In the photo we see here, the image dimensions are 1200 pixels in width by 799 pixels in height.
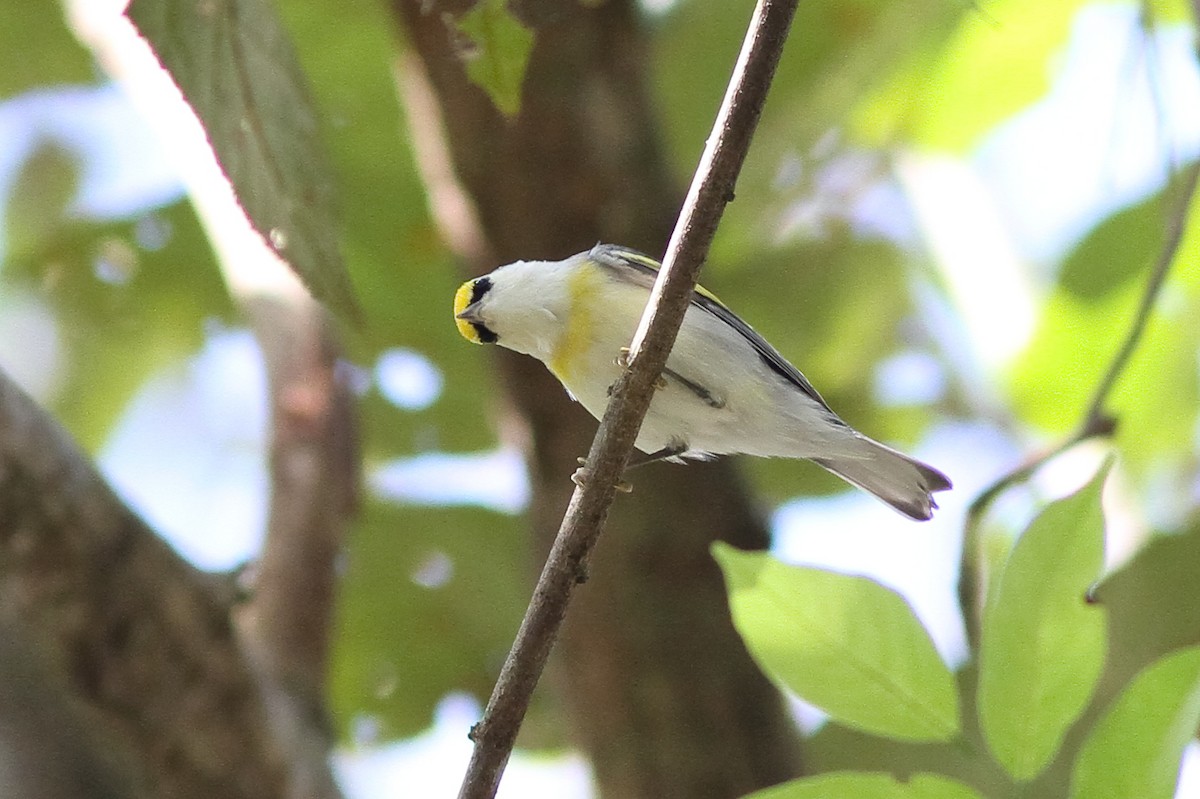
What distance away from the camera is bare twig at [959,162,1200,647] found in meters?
1.81

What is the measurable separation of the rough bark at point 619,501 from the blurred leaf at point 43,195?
1546 millimetres

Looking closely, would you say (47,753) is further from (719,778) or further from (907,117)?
(907,117)

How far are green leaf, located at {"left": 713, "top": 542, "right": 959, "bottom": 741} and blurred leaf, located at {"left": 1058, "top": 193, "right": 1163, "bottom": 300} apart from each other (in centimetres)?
272

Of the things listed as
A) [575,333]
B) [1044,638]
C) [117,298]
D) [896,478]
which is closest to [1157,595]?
[896,478]

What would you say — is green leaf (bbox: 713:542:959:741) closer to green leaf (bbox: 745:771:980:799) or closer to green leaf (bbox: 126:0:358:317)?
green leaf (bbox: 745:771:980:799)

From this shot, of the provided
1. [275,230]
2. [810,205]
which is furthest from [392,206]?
[275,230]

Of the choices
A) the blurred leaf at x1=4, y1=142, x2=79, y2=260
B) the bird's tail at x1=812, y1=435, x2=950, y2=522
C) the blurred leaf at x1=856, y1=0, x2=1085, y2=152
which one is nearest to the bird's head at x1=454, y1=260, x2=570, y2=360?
the bird's tail at x1=812, y1=435, x2=950, y2=522

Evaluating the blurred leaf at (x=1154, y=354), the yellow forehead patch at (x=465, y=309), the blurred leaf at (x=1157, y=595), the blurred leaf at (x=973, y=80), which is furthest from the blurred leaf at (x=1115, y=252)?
the yellow forehead patch at (x=465, y=309)

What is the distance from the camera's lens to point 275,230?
4.50ft

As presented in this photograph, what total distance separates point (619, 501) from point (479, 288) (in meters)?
1.07

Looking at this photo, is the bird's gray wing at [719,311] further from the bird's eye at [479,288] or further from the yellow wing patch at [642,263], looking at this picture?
the bird's eye at [479,288]

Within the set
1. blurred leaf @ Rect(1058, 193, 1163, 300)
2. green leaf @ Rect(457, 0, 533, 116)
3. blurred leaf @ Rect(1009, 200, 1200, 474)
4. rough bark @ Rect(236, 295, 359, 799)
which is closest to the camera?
green leaf @ Rect(457, 0, 533, 116)

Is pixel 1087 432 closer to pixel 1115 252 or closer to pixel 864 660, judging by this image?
pixel 864 660

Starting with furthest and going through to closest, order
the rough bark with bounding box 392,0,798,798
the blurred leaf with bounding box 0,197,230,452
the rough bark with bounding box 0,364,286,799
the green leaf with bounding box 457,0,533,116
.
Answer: the blurred leaf with bounding box 0,197,230,452 < the rough bark with bounding box 392,0,798,798 < the rough bark with bounding box 0,364,286,799 < the green leaf with bounding box 457,0,533,116
